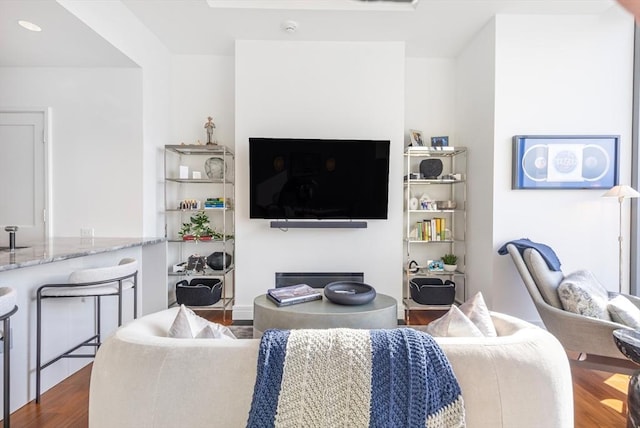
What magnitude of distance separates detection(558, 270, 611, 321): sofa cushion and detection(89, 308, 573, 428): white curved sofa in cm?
144

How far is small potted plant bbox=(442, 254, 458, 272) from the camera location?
142 inches

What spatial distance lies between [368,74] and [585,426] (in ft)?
10.6

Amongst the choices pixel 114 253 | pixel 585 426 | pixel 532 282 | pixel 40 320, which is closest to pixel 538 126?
pixel 532 282

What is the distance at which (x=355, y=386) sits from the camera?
97cm

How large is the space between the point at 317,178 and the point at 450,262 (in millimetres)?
1760

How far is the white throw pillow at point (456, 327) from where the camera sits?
1.23 m

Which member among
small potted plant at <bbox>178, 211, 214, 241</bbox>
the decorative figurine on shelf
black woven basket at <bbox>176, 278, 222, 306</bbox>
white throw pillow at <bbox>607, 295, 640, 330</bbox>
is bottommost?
black woven basket at <bbox>176, 278, 222, 306</bbox>

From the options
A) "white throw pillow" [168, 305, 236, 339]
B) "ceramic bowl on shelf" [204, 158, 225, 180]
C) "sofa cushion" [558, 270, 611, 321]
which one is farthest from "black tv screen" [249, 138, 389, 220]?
"white throw pillow" [168, 305, 236, 339]

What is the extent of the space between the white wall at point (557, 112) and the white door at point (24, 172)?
170 inches

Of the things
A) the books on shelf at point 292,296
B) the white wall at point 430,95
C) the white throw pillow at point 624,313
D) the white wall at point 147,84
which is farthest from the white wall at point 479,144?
the white wall at point 147,84

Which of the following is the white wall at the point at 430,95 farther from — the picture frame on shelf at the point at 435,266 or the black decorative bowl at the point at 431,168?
the picture frame on shelf at the point at 435,266

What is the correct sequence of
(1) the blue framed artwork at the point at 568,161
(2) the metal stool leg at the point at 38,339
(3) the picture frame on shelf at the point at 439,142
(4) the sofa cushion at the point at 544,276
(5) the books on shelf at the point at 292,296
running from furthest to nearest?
(3) the picture frame on shelf at the point at 439,142
(1) the blue framed artwork at the point at 568,161
(4) the sofa cushion at the point at 544,276
(5) the books on shelf at the point at 292,296
(2) the metal stool leg at the point at 38,339

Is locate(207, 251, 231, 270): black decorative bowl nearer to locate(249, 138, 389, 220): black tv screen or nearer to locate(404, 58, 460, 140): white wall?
locate(249, 138, 389, 220): black tv screen

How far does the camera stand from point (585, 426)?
1.82m
